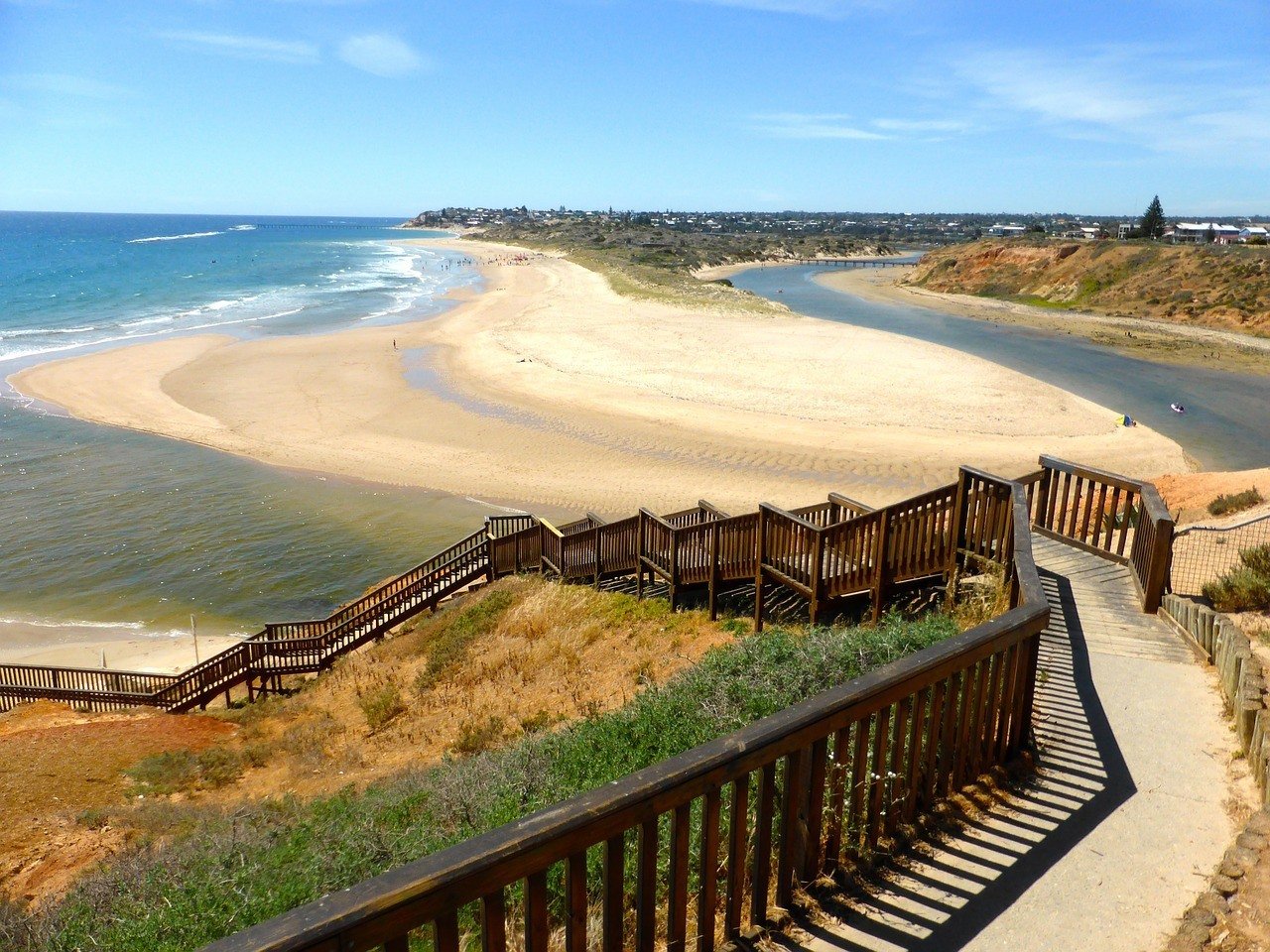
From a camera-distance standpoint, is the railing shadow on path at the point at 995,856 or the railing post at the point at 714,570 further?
the railing post at the point at 714,570

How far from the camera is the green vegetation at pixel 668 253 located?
64.6 metres

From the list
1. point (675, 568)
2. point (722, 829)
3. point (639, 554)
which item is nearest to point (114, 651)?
point (639, 554)

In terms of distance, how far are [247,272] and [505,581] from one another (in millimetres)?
94841

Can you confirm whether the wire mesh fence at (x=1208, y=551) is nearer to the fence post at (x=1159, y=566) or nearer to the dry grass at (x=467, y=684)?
the fence post at (x=1159, y=566)

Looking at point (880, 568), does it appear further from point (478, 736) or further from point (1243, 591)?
point (478, 736)

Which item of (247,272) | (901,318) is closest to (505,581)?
(901,318)

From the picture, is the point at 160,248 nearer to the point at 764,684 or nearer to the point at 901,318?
the point at 901,318

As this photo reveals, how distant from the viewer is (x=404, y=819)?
5875 mm

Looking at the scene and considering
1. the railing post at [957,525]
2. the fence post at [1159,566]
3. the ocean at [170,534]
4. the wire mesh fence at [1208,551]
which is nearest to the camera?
the fence post at [1159,566]

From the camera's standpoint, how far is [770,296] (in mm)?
77875

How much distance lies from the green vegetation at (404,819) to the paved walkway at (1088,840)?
1219 millimetres

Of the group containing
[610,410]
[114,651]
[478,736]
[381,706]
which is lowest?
[114,651]

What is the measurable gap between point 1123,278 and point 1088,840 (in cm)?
7687

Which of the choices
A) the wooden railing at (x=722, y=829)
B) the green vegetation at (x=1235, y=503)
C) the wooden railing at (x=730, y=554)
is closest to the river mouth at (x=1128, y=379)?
the green vegetation at (x=1235, y=503)
